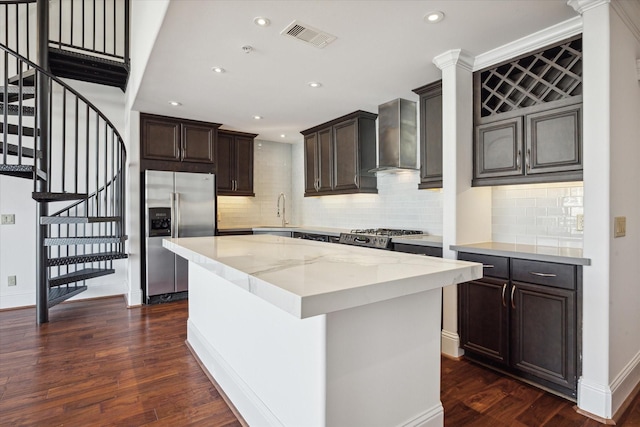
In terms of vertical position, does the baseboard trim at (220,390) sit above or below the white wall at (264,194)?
below

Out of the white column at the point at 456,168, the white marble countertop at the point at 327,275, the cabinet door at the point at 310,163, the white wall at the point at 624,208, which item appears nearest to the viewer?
the white marble countertop at the point at 327,275

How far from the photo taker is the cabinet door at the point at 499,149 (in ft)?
8.53

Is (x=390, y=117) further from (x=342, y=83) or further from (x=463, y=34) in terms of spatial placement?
(x=463, y=34)

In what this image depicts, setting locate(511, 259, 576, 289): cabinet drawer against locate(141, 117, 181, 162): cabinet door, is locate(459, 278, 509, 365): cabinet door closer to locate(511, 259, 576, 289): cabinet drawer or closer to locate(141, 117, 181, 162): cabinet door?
locate(511, 259, 576, 289): cabinet drawer

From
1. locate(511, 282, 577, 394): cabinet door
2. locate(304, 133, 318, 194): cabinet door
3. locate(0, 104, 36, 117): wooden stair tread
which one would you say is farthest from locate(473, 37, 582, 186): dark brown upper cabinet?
Answer: locate(0, 104, 36, 117): wooden stair tread

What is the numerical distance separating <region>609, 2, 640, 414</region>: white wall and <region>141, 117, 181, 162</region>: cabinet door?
446 centimetres

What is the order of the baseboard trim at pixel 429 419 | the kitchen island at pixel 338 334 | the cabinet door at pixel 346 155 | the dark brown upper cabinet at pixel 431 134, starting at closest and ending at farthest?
the kitchen island at pixel 338 334 → the baseboard trim at pixel 429 419 → the dark brown upper cabinet at pixel 431 134 → the cabinet door at pixel 346 155

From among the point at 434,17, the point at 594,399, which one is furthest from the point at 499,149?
the point at 594,399

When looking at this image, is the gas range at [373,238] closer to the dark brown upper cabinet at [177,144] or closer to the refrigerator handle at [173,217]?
the refrigerator handle at [173,217]

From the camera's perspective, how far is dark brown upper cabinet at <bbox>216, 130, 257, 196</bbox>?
525 centimetres

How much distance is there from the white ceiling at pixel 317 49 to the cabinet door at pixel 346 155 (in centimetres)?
46

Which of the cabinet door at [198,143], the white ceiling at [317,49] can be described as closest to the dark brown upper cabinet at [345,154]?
the white ceiling at [317,49]

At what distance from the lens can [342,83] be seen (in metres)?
3.37

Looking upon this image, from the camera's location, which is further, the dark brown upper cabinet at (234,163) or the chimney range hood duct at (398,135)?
the dark brown upper cabinet at (234,163)
